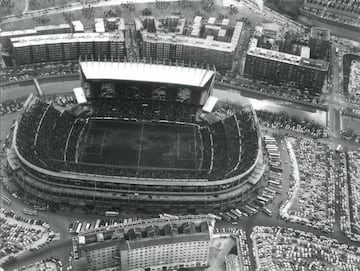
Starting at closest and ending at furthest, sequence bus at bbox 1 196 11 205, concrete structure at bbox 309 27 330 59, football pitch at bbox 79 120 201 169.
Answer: bus at bbox 1 196 11 205
football pitch at bbox 79 120 201 169
concrete structure at bbox 309 27 330 59

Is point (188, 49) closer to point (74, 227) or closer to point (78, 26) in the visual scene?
point (78, 26)

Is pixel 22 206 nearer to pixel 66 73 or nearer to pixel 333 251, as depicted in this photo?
pixel 66 73

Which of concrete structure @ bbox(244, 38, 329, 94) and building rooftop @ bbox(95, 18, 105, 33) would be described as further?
building rooftop @ bbox(95, 18, 105, 33)

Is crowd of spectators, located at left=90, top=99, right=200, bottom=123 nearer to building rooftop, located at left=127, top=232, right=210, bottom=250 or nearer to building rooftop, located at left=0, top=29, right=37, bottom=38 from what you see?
building rooftop, located at left=0, top=29, right=37, bottom=38

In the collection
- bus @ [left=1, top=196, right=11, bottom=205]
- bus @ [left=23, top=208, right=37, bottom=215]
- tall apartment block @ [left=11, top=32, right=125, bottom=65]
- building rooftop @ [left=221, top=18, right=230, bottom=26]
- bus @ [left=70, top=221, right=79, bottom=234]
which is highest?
building rooftop @ [left=221, top=18, right=230, bottom=26]

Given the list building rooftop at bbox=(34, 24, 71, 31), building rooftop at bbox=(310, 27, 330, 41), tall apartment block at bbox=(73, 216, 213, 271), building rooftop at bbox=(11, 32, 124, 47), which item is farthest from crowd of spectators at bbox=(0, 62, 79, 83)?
building rooftop at bbox=(310, 27, 330, 41)

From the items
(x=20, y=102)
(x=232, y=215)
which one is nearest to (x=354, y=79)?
(x=232, y=215)
